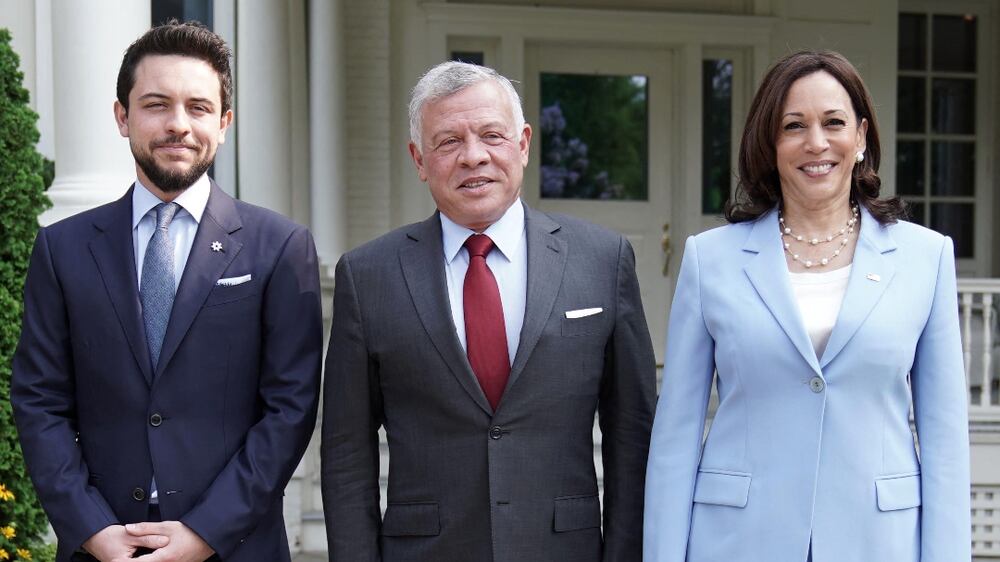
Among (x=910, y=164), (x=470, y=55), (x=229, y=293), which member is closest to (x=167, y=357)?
(x=229, y=293)

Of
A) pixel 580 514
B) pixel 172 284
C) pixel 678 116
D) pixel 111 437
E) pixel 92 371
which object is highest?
pixel 678 116

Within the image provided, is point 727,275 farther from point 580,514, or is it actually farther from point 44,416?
point 44,416

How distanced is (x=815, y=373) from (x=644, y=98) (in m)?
5.85

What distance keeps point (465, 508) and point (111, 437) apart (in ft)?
2.62

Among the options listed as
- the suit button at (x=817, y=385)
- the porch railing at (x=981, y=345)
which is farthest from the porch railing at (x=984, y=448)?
the suit button at (x=817, y=385)

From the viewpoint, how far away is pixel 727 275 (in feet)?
7.72

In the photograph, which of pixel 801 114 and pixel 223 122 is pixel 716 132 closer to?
pixel 801 114

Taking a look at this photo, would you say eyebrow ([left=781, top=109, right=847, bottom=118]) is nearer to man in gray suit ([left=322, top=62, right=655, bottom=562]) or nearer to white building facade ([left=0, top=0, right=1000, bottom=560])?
man in gray suit ([left=322, top=62, right=655, bottom=562])

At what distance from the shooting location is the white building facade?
561 centimetres

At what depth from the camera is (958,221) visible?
27.1ft

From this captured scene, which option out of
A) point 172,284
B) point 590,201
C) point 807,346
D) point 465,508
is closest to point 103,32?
point 172,284

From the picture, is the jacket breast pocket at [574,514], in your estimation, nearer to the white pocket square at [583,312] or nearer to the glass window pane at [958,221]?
the white pocket square at [583,312]

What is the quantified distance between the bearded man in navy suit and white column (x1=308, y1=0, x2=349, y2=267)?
391cm

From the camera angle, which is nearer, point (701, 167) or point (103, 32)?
point (103, 32)
